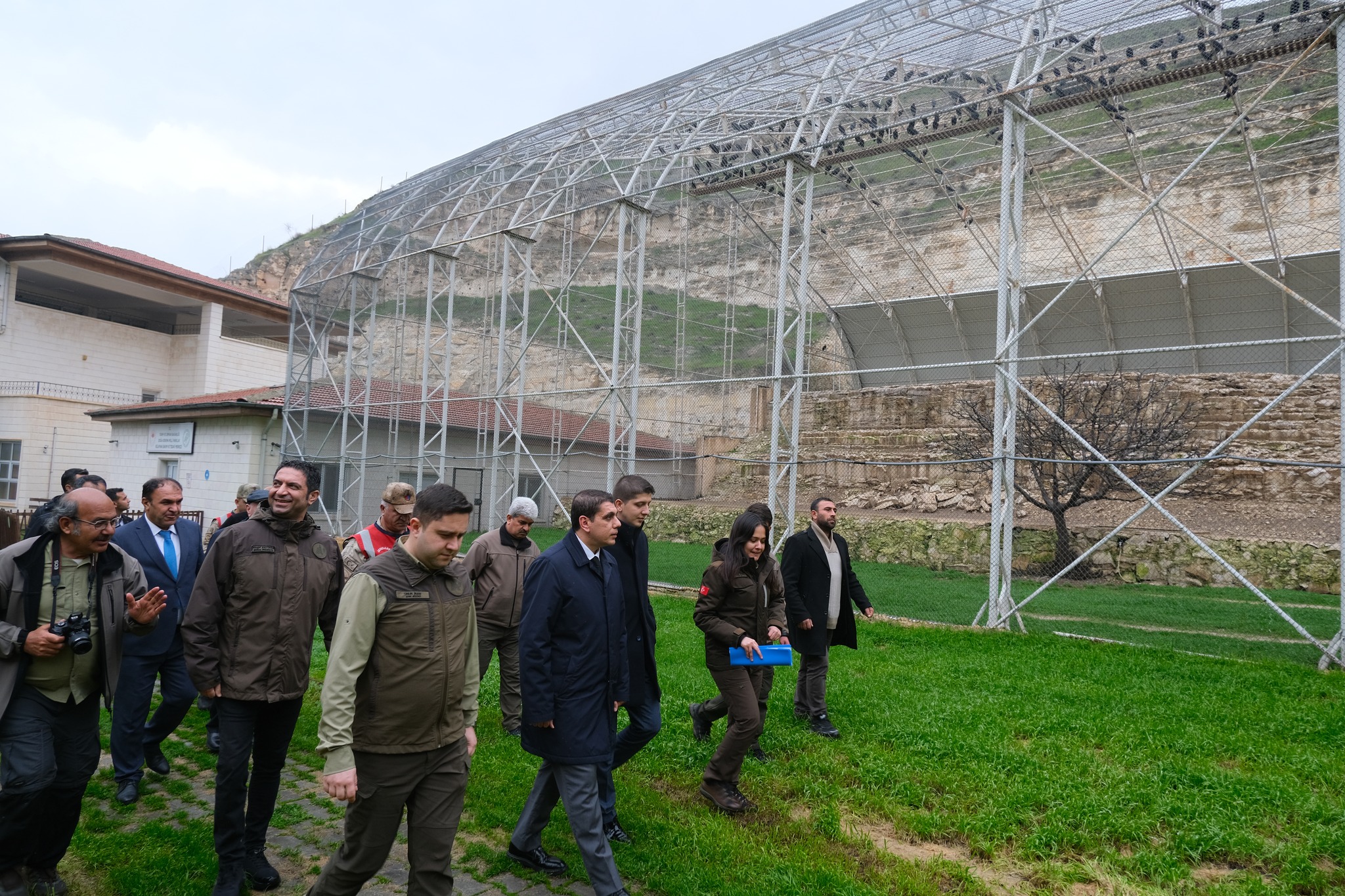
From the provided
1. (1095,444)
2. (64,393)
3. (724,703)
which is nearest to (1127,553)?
(1095,444)

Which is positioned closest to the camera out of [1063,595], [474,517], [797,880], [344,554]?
[797,880]

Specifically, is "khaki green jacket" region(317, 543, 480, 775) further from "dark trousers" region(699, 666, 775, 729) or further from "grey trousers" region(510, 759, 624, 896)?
"dark trousers" region(699, 666, 775, 729)

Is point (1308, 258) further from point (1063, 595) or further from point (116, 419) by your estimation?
point (116, 419)

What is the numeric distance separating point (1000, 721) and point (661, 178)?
1105cm

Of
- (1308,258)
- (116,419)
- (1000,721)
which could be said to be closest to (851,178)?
(1308,258)

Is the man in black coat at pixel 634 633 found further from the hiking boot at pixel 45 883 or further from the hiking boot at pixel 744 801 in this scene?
the hiking boot at pixel 45 883

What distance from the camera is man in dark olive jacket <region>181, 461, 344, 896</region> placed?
3549 millimetres

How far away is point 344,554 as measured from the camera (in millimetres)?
5051

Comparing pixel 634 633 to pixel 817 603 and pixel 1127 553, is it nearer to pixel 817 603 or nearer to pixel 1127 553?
pixel 817 603

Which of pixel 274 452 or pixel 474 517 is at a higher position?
pixel 274 452

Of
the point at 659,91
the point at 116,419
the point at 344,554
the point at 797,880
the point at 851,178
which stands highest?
the point at 659,91

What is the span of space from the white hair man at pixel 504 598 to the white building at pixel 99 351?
20.5m

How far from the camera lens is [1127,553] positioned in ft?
50.9

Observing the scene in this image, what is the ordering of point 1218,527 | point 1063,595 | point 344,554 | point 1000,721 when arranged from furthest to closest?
point 1218,527, point 1063,595, point 1000,721, point 344,554
